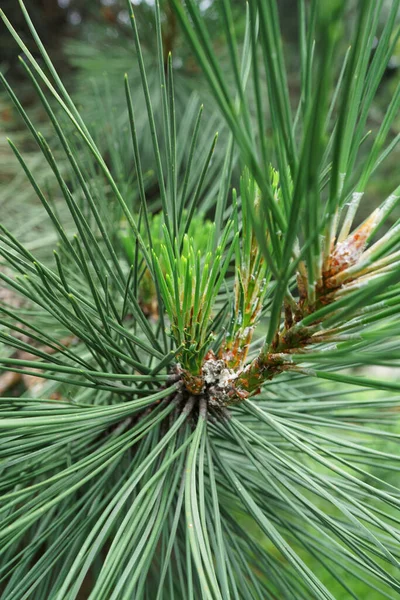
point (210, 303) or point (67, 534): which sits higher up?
point (210, 303)

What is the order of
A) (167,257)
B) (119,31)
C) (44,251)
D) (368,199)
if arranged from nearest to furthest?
(167,257) → (44,251) → (119,31) → (368,199)

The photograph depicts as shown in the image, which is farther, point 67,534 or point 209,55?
point 67,534

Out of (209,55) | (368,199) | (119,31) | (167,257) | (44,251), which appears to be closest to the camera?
(209,55)

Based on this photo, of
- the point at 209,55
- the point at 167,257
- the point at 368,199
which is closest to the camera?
the point at 209,55

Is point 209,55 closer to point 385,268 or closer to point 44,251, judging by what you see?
point 385,268

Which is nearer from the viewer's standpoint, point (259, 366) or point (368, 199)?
point (259, 366)

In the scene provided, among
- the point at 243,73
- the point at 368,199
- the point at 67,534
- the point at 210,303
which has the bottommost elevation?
the point at 67,534

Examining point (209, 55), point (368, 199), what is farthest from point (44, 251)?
point (368, 199)

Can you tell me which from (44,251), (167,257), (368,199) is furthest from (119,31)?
(167,257)

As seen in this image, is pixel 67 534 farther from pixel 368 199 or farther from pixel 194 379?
pixel 368 199
